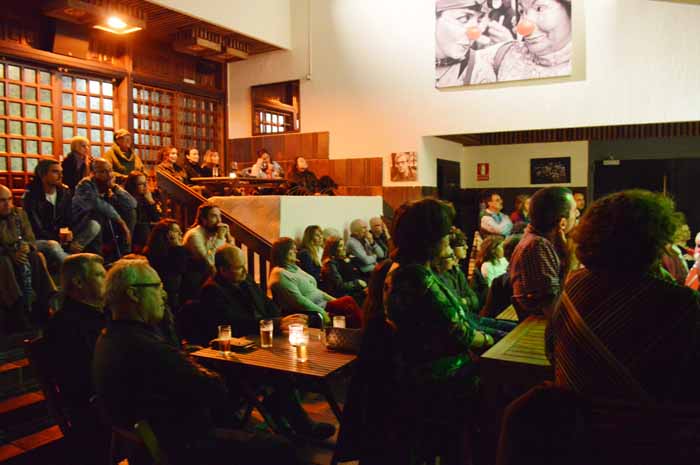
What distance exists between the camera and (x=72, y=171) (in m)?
Result: 6.31

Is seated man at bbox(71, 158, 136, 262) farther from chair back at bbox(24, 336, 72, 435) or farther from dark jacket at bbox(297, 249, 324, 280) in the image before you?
chair back at bbox(24, 336, 72, 435)

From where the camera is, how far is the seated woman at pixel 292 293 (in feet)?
14.0

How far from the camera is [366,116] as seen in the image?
10.1m

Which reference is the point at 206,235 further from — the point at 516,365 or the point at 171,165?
the point at 516,365

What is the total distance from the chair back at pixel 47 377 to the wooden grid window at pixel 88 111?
6.86 metres

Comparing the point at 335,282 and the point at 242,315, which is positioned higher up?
the point at 242,315

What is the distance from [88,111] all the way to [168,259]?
5052 mm

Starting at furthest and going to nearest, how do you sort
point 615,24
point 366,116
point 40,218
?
point 366,116
point 615,24
point 40,218

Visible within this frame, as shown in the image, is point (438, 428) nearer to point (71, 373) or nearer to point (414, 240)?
point (414, 240)

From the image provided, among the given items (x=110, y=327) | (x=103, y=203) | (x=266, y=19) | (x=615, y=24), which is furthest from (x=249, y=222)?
(x=615, y=24)

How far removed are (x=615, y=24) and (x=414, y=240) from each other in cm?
758

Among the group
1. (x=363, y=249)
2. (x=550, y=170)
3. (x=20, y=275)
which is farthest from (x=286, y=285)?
(x=550, y=170)

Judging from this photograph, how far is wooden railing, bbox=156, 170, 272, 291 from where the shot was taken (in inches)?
238

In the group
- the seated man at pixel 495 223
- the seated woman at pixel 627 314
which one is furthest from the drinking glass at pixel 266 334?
the seated man at pixel 495 223
